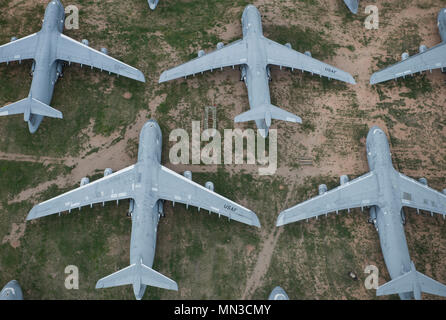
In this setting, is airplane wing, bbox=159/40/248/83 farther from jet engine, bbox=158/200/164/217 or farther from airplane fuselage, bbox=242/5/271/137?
jet engine, bbox=158/200/164/217

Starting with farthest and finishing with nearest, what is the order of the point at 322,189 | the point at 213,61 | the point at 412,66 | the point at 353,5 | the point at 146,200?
1. the point at 353,5
2. the point at 412,66
3. the point at 213,61
4. the point at 322,189
5. the point at 146,200

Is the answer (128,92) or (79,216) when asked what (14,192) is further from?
(128,92)

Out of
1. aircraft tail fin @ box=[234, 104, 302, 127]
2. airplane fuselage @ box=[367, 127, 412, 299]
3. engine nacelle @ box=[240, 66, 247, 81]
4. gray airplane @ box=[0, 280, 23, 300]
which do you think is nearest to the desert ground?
engine nacelle @ box=[240, 66, 247, 81]

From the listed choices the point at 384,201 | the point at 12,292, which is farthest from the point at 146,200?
the point at 384,201

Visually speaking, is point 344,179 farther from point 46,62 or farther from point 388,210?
point 46,62
